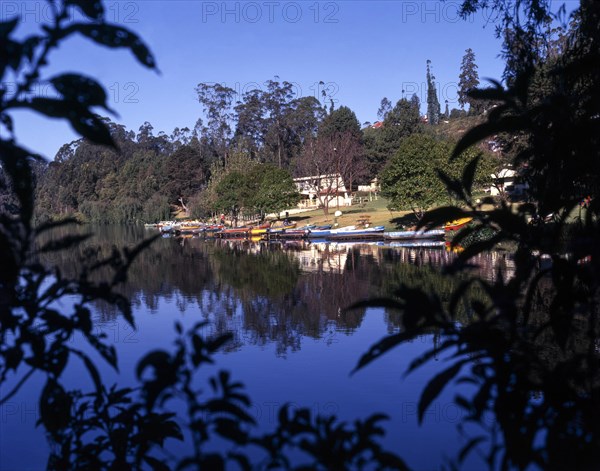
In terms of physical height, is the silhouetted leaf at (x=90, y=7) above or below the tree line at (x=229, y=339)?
above

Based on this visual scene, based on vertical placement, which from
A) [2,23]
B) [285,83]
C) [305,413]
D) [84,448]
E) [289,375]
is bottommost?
[289,375]

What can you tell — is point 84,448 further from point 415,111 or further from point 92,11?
point 415,111

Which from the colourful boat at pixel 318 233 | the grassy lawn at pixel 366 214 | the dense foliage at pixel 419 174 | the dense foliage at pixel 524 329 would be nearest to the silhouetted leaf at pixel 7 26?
the dense foliage at pixel 524 329

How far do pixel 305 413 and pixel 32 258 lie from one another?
738 millimetres

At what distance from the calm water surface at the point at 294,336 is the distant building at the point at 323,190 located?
30008mm

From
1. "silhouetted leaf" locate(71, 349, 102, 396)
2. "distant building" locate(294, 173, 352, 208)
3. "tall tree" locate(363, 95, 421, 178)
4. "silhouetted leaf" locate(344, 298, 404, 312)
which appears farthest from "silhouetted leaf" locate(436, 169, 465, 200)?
"tall tree" locate(363, 95, 421, 178)

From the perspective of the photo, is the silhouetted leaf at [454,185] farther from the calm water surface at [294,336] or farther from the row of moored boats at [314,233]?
the row of moored boats at [314,233]

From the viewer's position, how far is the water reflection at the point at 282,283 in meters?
12.4

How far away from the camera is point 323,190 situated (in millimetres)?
58969

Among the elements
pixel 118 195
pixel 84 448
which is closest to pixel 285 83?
pixel 118 195

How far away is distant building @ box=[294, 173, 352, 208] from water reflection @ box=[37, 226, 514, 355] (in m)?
24.9

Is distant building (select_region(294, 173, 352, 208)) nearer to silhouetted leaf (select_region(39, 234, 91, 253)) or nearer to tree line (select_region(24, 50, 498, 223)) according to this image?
tree line (select_region(24, 50, 498, 223))

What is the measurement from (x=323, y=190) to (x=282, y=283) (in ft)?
133

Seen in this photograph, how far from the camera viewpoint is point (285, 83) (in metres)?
73.4
